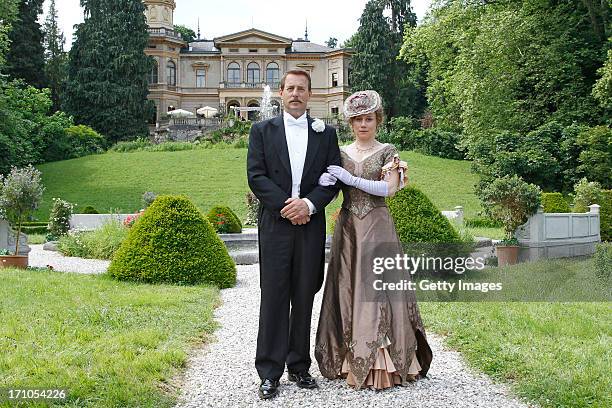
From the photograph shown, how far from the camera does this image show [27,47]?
1505 inches

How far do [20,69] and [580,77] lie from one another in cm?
3134

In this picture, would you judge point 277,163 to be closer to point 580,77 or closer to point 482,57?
point 482,57

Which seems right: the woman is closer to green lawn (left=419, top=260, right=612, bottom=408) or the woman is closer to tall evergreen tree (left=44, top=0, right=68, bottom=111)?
green lawn (left=419, top=260, right=612, bottom=408)

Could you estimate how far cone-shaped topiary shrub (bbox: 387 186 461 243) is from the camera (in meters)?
8.05

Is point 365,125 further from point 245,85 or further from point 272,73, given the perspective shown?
point 272,73

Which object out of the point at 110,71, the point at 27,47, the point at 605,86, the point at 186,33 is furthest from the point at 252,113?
the point at 605,86

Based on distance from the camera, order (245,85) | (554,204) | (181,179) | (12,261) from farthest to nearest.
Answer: (245,85), (181,179), (554,204), (12,261)

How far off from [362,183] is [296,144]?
0.48 m

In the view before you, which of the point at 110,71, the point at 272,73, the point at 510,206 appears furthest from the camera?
the point at 272,73

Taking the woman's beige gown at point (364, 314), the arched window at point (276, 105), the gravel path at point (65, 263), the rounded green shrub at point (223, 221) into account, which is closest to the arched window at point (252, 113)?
the arched window at point (276, 105)

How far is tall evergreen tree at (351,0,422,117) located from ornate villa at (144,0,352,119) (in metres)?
5.76

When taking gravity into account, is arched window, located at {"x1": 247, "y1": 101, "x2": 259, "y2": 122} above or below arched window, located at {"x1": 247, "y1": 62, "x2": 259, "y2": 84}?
below

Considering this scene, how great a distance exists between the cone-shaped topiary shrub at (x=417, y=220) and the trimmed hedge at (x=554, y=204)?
8.76 metres

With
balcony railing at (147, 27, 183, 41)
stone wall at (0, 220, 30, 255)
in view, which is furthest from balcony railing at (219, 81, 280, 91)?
stone wall at (0, 220, 30, 255)
